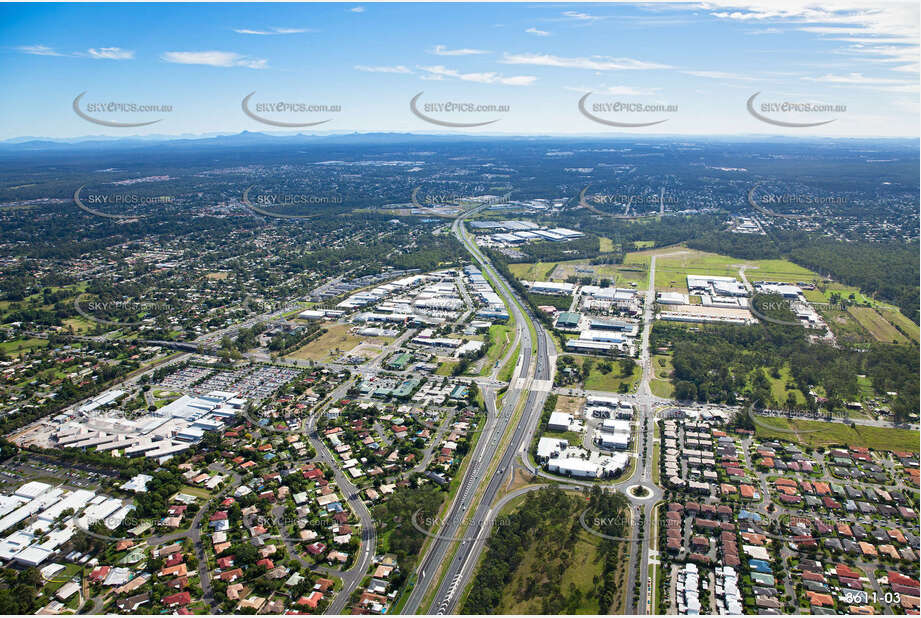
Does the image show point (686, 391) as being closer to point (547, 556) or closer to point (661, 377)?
point (661, 377)

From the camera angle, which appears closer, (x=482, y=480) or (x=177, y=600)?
(x=177, y=600)

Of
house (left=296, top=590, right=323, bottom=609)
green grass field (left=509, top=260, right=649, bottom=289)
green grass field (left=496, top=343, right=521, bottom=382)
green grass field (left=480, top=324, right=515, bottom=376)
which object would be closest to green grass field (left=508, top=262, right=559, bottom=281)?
green grass field (left=509, top=260, right=649, bottom=289)

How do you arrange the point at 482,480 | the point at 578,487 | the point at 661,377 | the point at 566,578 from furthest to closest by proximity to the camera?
the point at 661,377, the point at 482,480, the point at 578,487, the point at 566,578

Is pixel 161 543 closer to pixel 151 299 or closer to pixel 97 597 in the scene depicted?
pixel 97 597

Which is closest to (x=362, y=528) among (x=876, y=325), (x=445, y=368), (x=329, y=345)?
(x=445, y=368)

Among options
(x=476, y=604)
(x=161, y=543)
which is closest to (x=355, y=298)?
(x=161, y=543)

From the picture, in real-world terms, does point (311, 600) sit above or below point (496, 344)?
above

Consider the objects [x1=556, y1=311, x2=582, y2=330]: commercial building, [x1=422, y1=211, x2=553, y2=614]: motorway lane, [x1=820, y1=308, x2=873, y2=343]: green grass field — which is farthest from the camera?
[x1=556, y1=311, x2=582, y2=330]: commercial building

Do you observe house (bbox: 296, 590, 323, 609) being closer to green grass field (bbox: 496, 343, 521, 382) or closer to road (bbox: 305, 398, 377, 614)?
road (bbox: 305, 398, 377, 614)
